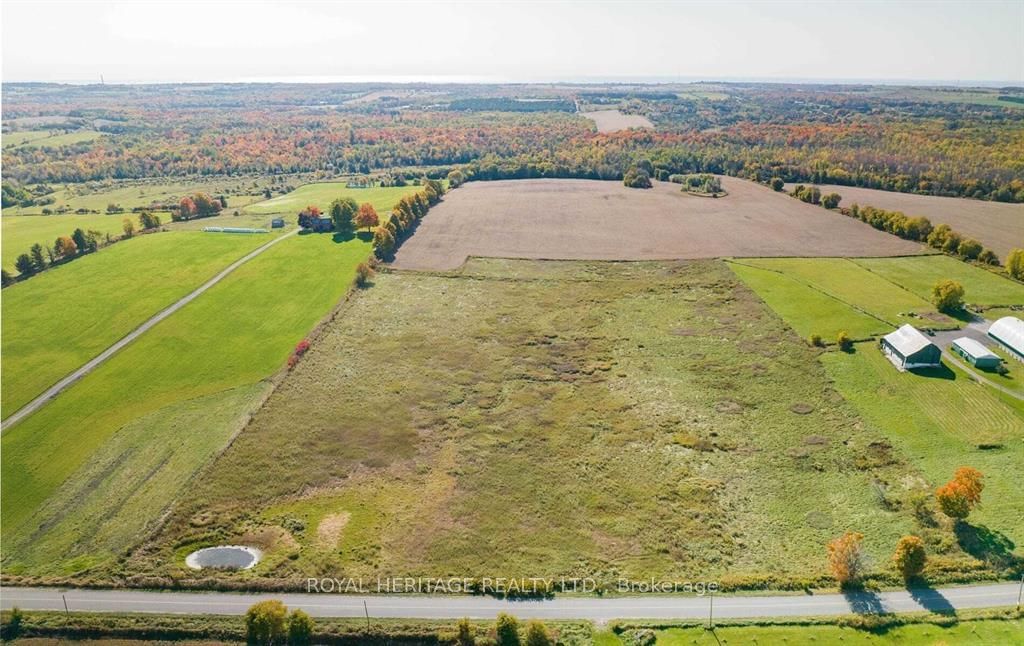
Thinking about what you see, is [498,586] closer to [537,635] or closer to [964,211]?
[537,635]

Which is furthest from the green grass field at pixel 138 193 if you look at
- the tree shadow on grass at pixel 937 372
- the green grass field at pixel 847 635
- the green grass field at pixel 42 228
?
the tree shadow on grass at pixel 937 372

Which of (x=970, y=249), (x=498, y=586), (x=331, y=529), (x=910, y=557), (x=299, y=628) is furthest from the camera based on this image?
(x=970, y=249)

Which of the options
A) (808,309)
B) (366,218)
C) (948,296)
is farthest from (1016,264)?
(366,218)

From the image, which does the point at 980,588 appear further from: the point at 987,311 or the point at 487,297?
the point at 487,297

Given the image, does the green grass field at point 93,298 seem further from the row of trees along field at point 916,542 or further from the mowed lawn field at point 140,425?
the row of trees along field at point 916,542

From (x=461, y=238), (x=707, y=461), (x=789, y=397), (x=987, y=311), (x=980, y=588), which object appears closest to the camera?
(x=980, y=588)

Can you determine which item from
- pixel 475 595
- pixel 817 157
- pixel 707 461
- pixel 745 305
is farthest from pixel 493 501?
pixel 817 157
